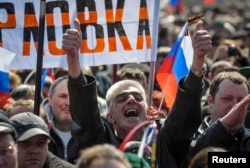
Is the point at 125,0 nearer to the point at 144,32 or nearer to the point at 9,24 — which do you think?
the point at 144,32

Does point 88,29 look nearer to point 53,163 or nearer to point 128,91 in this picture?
point 128,91

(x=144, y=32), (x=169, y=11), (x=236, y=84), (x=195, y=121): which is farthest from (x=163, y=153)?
(x=169, y=11)

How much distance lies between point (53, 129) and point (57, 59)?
2.40 feet

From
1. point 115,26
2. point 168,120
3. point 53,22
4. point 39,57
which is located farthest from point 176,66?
point 168,120

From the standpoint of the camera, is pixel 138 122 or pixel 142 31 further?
pixel 142 31

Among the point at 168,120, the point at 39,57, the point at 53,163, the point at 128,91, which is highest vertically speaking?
the point at 39,57

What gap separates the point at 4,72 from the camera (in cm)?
811

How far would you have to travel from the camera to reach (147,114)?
7762 mm

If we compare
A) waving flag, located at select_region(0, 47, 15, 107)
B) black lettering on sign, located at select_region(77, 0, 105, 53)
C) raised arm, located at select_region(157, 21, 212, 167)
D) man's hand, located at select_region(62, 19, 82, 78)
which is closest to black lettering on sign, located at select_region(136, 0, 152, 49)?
black lettering on sign, located at select_region(77, 0, 105, 53)

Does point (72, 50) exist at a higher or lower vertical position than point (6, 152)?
higher

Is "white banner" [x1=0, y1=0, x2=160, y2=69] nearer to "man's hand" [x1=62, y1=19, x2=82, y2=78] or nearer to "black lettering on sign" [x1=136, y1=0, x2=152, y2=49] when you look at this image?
"black lettering on sign" [x1=136, y1=0, x2=152, y2=49]

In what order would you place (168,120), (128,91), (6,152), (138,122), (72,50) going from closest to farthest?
(6,152) → (72,50) → (168,120) → (138,122) → (128,91)

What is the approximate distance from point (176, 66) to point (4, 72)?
1.51 metres

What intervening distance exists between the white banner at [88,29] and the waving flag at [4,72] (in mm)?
309
